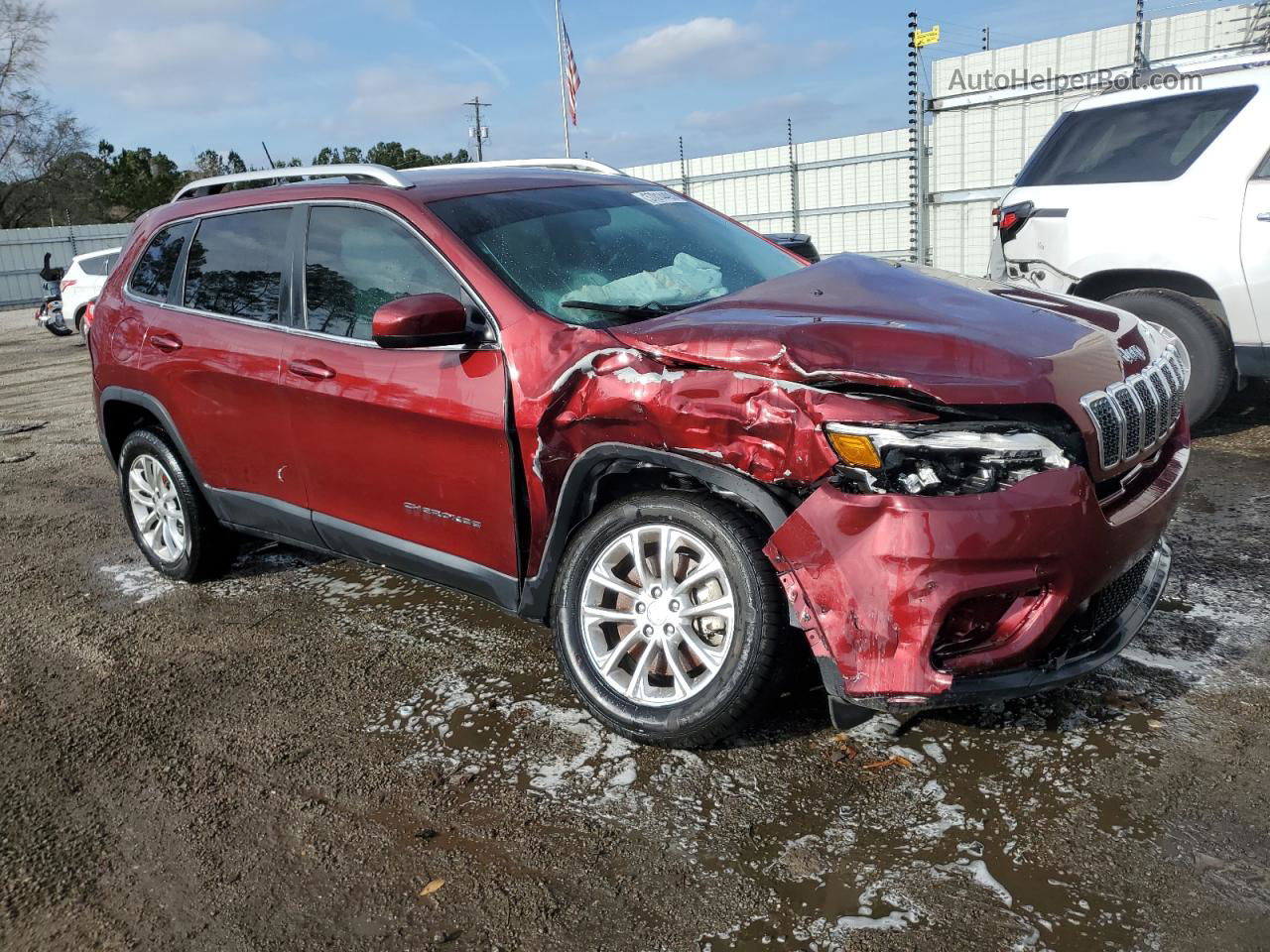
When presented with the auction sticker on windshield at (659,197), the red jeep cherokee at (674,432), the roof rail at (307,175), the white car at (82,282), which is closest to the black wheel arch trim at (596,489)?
the red jeep cherokee at (674,432)

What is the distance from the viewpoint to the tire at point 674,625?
2.75 meters

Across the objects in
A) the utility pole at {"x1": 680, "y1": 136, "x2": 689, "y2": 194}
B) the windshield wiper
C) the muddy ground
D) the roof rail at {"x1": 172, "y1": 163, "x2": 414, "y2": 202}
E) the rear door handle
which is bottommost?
the muddy ground

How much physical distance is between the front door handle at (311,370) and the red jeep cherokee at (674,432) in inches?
0.5

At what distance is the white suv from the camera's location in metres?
5.66

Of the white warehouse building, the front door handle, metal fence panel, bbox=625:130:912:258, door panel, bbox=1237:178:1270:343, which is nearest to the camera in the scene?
the front door handle

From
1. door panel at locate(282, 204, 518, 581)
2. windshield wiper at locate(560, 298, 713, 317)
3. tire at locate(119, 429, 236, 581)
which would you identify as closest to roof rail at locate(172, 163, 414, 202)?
door panel at locate(282, 204, 518, 581)

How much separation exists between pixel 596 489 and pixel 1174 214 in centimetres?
444

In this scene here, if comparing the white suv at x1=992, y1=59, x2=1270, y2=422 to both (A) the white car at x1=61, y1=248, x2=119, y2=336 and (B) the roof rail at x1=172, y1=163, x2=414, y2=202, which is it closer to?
(B) the roof rail at x1=172, y1=163, x2=414, y2=202

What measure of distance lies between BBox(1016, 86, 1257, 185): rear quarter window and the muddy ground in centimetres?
279

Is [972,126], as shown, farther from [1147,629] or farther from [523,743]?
[523,743]

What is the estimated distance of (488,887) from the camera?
98.6 inches

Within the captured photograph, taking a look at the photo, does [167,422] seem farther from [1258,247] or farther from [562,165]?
[1258,247]

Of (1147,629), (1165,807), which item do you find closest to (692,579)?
(1165,807)

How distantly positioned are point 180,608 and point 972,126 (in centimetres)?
914
